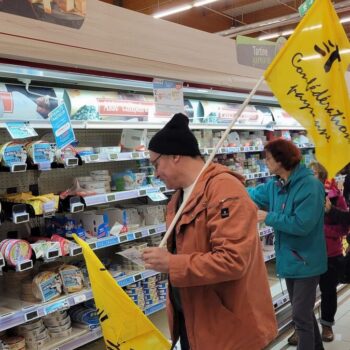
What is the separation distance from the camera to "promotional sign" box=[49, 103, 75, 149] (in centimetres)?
244

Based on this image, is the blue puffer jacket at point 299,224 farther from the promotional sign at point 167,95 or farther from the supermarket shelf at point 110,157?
the supermarket shelf at point 110,157

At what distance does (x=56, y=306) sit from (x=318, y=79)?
6.58 ft

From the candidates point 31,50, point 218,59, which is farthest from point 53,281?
point 218,59

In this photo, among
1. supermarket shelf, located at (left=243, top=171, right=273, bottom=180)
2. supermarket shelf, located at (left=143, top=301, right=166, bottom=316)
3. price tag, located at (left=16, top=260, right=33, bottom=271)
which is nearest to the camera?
price tag, located at (left=16, top=260, right=33, bottom=271)

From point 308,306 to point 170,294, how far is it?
1.45 metres

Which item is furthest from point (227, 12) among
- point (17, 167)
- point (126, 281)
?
point (17, 167)

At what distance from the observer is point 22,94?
2668 millimetres

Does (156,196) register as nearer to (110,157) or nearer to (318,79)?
(110,157)

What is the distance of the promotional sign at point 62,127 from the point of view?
7.99 feet

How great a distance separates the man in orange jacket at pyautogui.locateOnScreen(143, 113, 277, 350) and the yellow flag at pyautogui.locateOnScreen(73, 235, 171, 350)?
9.4 inches

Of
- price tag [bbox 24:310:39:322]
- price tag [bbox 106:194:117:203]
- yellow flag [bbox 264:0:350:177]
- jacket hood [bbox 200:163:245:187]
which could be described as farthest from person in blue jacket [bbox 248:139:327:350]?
price tag [bbox 24:310:39:322]

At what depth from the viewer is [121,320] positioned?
1988 millimetres

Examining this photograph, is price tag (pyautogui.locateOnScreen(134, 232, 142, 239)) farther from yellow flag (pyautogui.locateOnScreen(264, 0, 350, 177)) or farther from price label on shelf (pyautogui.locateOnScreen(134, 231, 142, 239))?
yellow flag (pyautogui.locateOnScreen(264, 0, 350, 177))

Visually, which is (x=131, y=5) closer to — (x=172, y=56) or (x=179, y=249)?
(x=172, y=56)
